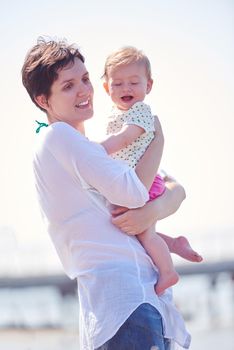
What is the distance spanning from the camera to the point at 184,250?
3.03m

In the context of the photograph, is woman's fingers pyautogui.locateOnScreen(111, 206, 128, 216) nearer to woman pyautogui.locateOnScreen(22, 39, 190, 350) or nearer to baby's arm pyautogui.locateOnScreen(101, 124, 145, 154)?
woman pyautogui.locateOnScreen(22, 39, 190, 350)

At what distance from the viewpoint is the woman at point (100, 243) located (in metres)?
2.49

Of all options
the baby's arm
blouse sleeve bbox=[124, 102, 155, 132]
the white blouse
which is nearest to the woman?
the white blouse

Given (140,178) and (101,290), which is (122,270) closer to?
(101,290)

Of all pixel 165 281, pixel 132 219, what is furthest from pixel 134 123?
pixel 165 281

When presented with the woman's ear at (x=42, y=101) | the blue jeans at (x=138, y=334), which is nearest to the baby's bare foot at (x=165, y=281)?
the blue jeans at (x=138, y=334)

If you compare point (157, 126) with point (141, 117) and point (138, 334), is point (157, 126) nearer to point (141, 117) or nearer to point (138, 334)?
point (141, 117)

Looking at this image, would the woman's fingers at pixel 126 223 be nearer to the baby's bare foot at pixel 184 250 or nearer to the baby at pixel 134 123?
the baby at pixel 134 123

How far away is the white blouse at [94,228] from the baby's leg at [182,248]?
0.44 metres

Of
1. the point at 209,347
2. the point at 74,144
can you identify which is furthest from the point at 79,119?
the point at 209,347

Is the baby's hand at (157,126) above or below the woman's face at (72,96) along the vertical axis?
below

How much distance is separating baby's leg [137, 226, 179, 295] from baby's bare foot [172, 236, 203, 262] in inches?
11.7

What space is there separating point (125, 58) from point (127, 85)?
89 millimetres

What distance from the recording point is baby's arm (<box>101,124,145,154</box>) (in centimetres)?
272
